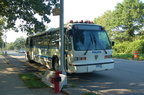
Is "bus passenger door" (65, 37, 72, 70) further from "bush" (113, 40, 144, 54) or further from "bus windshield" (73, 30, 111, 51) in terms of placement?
"bush" (113, 40, 144, 54)

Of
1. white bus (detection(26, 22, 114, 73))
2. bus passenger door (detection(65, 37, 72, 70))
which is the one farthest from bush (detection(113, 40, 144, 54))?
bus passenger door (detection(65, 37, 72, 70))

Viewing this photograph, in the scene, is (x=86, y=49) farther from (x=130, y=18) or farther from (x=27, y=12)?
(x=130, y=18)

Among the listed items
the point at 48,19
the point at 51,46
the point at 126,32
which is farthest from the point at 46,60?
the point at 126,32

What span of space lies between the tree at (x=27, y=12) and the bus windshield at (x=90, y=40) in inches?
136

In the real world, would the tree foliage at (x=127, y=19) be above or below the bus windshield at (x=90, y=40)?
above

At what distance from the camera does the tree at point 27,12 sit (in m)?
11.1

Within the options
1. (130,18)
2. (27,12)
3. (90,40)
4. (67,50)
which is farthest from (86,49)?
(130,18)

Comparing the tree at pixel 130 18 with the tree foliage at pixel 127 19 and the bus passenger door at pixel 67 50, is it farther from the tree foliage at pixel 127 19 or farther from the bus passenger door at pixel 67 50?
the bus passenger door at pixel 67 50

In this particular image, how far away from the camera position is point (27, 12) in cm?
1210

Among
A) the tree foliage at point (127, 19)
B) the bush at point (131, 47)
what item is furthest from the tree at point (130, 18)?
the bush at point (131, 47)

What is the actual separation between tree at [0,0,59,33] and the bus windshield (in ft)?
11.3

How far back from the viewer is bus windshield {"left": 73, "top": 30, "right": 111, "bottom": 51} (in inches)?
341

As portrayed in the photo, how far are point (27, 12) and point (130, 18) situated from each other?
118 feet

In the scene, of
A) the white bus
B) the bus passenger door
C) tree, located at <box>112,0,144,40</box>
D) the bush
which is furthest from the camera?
tree, located at <box>112,0,144,40</box>
